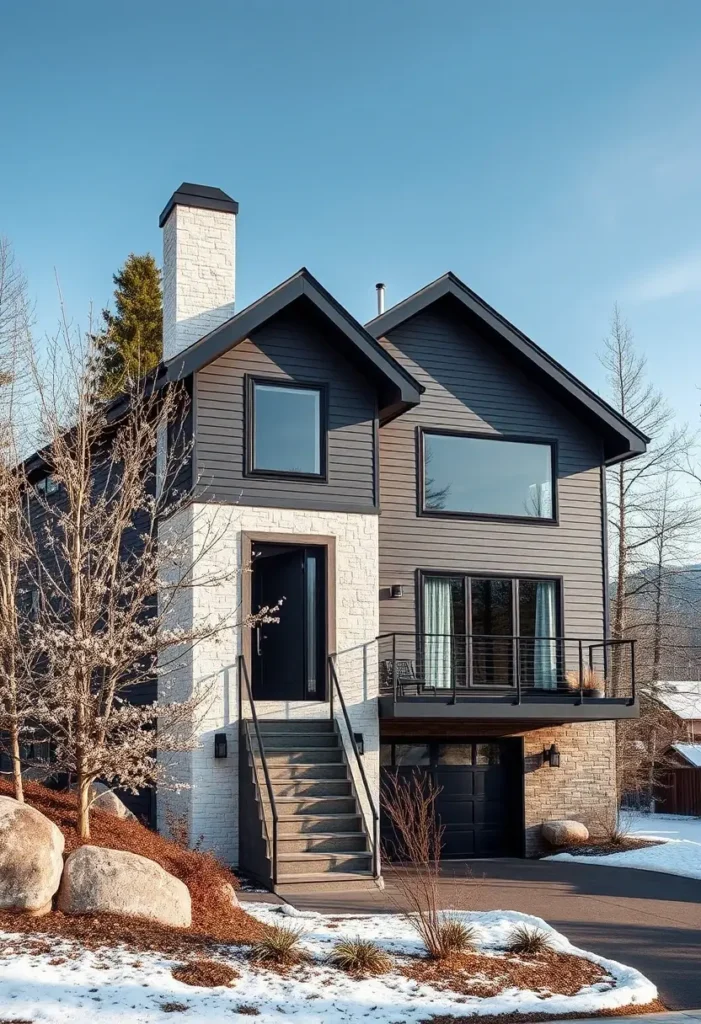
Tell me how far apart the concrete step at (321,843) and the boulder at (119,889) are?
3.58 m

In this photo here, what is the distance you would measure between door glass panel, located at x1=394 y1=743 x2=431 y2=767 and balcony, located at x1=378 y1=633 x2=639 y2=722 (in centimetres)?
118

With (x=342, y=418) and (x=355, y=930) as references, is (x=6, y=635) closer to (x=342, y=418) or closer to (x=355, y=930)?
(x=355, y=930)

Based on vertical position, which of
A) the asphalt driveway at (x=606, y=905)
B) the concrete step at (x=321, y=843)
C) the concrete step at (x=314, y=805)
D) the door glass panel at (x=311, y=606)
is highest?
the door glass panel at (x=311, y=606)

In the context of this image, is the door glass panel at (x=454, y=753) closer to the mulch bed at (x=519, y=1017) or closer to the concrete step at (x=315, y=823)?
the concrete step at (x=315, y=823)

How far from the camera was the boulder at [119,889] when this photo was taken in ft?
28.4

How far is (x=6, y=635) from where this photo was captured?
10.3 meters

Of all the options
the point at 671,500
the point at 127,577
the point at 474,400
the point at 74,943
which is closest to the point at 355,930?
the point at 74,943

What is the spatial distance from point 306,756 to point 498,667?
13.5 ft

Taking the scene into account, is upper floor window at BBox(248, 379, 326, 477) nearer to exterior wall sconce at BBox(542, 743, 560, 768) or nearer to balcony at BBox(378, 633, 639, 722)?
balcony at BBox(378, 633, 639, 722)

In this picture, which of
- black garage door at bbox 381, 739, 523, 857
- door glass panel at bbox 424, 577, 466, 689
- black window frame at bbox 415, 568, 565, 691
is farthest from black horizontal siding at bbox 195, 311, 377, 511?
black garage door at bbox 381, 739, 523, 857

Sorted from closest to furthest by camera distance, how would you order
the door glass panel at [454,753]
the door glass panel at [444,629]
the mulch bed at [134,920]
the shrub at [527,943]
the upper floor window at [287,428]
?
the mulch bed at [134,920] → the shrub at [527,943] → the upper floor window at [287,428] → the door glass panel at [444,629] → the door glass panel at [454,753]

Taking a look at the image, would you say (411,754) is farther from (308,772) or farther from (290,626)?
(308,772)

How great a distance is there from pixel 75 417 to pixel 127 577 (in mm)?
2087

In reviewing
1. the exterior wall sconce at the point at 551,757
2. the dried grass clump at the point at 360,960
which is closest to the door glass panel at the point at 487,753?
the exterior wall sconce at the point at 551,757
